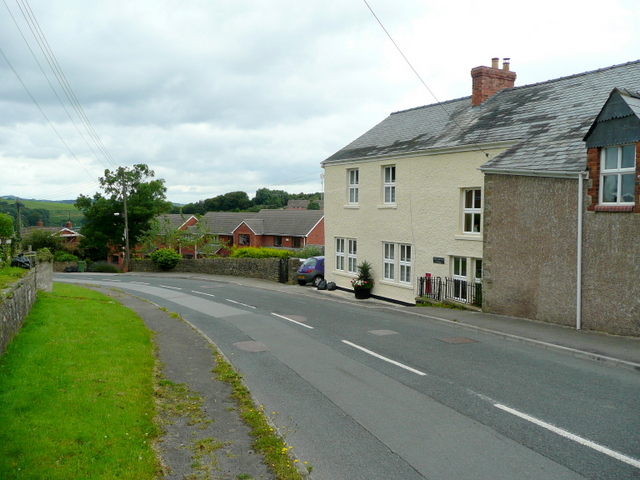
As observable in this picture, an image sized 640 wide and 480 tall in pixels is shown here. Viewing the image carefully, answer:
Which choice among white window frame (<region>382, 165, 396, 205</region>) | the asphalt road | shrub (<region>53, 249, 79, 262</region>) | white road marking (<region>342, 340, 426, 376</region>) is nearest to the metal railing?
the asphalt road

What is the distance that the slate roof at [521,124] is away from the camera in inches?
587

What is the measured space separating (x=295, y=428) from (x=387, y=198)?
18.1 meters

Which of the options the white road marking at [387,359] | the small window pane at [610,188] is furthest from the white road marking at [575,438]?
the small window pane at [610,188]

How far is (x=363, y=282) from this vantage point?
24500 mm

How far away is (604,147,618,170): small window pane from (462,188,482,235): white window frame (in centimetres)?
666

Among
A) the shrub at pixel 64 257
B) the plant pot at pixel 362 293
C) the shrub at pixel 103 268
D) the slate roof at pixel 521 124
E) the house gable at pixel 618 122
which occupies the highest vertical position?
the slate roof at pixel 521 124

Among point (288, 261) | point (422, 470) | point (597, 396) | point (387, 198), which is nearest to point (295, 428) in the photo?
point (422, 470)

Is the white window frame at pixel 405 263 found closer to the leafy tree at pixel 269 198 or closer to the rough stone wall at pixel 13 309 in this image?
the rough stone wall at pixel 13 309

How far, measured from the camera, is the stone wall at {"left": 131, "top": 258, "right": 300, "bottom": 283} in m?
32.8

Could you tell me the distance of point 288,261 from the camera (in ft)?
106

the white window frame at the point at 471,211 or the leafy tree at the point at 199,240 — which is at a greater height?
the white window frame at the point at 471,211

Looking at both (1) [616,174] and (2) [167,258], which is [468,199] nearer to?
(1) [616,174]

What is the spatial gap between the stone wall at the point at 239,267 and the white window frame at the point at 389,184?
31.7ft

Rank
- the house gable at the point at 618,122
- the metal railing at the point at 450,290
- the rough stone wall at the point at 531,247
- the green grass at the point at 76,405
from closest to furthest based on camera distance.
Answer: the green grass at the point at 76,405 → the house gable at the point at 618,122 → the rough stone wall at the point at 531,247 → the metal railing at the point at 450,290
